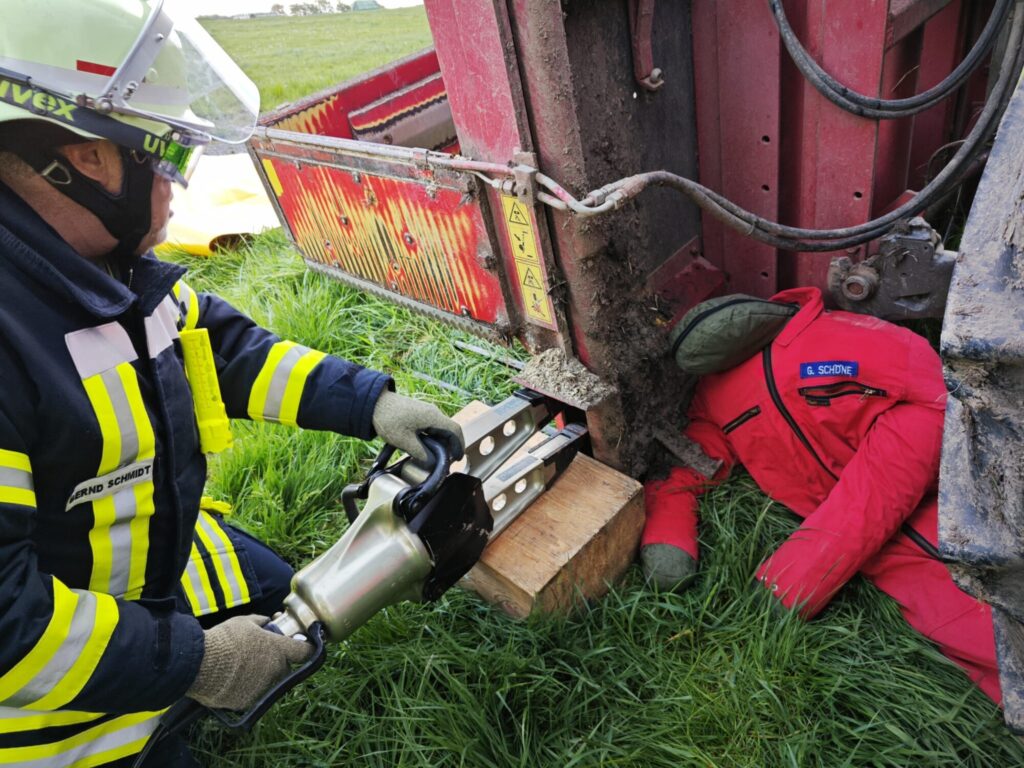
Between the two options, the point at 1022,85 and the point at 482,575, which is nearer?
the point at 1022,85

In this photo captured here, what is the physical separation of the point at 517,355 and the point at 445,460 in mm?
1435

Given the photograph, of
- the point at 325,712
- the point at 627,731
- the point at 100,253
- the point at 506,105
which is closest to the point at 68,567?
the point at 100,253

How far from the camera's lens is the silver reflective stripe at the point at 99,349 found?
144 centimetres

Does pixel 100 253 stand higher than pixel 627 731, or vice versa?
pixel 100 253

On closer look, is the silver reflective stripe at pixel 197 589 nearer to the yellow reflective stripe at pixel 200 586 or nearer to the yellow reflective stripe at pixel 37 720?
the yellow reflective stripe at pixel 200 586

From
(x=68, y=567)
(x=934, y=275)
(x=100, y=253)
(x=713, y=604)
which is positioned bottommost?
(x=713, y=604)

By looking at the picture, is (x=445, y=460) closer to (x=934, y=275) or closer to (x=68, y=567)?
(x=68, y=567)

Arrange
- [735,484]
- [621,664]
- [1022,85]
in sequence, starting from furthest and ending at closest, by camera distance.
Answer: [735,484]
[621,664]
[1022,85]

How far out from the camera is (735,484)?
2.41m

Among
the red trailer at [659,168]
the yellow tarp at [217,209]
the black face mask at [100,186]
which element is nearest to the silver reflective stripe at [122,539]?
the black face mask at [100,186]

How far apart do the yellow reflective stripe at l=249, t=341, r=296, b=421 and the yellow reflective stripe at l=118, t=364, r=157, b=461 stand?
404 mm

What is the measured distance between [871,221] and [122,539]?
6.81ft

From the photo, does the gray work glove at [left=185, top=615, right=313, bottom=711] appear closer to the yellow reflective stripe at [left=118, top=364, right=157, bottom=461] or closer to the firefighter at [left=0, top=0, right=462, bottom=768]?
the firefighter at [left=0, top=0, right=462, bottom=768]

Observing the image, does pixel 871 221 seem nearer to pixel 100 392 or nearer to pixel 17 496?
pixel 100 392
